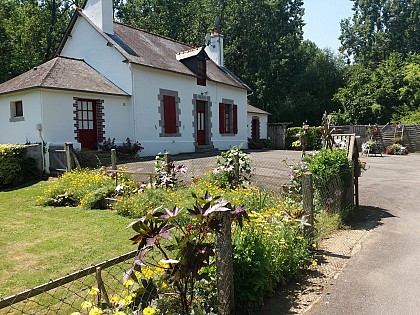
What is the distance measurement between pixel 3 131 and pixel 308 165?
13.1 m

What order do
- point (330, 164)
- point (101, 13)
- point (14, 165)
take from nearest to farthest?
point (330, 164), point (14, 165), point (101, 13)

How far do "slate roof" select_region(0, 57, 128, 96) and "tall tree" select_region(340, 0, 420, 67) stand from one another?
35.9 m

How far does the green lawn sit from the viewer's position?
478cm

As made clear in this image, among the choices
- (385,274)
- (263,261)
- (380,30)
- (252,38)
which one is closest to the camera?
(263,261)

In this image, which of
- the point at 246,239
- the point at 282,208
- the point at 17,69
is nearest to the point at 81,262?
the point at 246,239

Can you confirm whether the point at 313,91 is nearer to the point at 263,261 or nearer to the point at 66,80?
the point at 66,80

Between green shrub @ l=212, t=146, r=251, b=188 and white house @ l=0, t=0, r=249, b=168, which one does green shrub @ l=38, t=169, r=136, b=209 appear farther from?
white house @ l=0, t=0, r=249, b=168

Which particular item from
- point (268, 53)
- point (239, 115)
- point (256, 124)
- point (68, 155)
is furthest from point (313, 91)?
point (68, 155)

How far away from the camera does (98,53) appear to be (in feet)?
55.0

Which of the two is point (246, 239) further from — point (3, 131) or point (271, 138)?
point (271, 138)

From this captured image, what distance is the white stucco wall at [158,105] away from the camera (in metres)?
16.4

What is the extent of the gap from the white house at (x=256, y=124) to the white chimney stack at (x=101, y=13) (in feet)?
43.3

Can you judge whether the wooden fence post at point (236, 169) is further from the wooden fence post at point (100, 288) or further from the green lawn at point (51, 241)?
the wooden fence post at point (100, 288)

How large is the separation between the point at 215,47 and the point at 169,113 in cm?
1026
